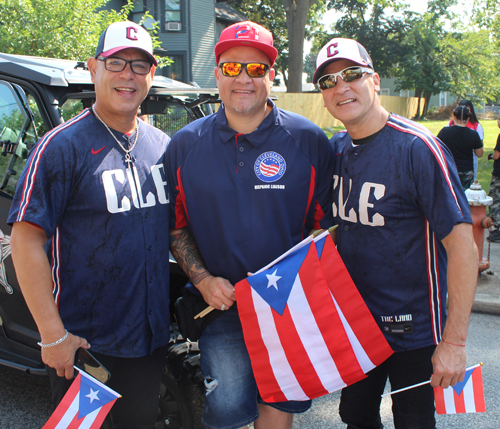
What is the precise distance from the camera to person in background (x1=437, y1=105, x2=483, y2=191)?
7.05m

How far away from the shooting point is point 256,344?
222cm

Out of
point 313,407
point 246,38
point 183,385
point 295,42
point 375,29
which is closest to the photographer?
point 246,38

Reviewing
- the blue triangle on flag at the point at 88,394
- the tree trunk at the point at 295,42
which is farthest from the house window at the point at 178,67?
the blue triangle on flag at the point at 88,394

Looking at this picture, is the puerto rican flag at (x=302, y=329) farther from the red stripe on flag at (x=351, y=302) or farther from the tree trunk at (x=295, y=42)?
the tree trunk at (x=295, y=42)

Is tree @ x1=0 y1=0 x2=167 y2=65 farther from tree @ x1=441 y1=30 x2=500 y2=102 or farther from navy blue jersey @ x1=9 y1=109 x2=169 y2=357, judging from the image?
tree @ x1=441 y1=30 x2=500 y2=102

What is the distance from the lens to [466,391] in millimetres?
2107

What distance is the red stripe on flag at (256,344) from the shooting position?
2.21 meters

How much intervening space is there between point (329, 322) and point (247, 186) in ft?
2.48

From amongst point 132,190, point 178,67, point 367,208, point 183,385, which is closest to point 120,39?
point 132,190

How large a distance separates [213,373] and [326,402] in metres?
1.47

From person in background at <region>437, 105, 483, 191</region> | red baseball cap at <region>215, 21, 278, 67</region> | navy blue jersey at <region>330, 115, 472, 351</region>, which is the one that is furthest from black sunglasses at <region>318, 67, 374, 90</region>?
person in background at <region>437, 105, 483, 191</region>

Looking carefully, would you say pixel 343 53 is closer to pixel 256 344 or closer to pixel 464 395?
pixel 256 344

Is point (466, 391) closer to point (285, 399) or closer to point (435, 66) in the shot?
point (285, 399)

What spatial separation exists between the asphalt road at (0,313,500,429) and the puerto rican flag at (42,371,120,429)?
145cm
